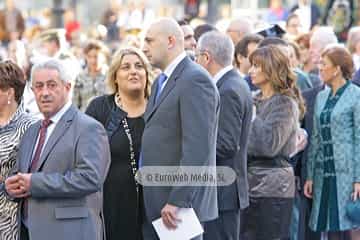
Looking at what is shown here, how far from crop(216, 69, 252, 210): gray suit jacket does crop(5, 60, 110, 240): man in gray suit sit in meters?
1.23

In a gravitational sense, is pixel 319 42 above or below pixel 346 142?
above

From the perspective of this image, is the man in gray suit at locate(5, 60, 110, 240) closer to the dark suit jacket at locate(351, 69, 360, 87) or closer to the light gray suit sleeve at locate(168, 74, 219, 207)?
the light gray suit sleeve at locate(168, 74, 219, 207)

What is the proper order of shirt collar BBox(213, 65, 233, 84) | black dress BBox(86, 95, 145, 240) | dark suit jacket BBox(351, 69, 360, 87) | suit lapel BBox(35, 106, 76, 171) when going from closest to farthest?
suit lapel BBox(35, 106, 76, 171), black dress BBox(86, 95, 145, 240), shirt collar BBox(213, 65, 233, 84), dark suit jacket BBox(351, 69, 360, 87)

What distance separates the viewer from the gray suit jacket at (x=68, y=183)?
22.5ft

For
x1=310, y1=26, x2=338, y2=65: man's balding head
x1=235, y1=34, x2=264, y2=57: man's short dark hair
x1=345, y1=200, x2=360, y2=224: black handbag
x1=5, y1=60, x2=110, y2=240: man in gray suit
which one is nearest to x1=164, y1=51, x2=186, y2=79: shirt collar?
x1=5, y1=60, x2=110, y2=240: man in gray suit

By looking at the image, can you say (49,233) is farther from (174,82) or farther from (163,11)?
(163,11)

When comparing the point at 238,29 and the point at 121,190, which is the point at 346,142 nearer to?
the point at 121,190

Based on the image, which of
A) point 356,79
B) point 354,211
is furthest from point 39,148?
point 356,79

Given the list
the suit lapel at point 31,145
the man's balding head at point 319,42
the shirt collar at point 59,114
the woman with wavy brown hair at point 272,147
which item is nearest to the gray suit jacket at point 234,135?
the woman with wavy brown hair at point 272,147

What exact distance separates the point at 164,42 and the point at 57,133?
983mm

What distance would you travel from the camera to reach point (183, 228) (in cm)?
713

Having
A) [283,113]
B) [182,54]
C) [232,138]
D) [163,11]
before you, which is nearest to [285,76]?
[283,113]

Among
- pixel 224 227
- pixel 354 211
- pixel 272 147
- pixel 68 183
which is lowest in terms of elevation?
pixel 354 211

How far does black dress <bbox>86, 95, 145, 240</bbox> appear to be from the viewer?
805 centimetres
